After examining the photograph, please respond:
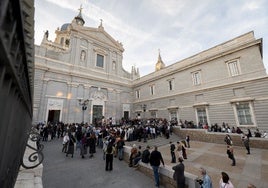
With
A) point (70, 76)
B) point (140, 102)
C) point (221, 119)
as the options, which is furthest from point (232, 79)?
point (70, 76)

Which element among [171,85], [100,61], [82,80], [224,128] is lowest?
[224,128]

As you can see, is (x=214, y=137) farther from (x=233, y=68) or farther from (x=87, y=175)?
(x=87, y=175)

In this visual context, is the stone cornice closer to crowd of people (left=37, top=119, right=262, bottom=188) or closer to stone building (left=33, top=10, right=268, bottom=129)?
stone building (left=33, top=10, right=268, bottom=129)

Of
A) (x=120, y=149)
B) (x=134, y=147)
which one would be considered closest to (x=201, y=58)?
(x=134, y=147)

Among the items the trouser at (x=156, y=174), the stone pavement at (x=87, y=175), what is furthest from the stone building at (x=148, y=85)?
the trouser at (x=156, y=174)

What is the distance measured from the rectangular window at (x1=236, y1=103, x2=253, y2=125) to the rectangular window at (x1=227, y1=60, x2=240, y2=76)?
3707 mm

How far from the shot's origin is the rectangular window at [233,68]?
15.2 meters

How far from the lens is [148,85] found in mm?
26234

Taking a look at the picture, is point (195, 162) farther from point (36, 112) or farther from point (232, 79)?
point (36, 112)

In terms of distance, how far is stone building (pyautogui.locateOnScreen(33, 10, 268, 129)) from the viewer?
558 inches

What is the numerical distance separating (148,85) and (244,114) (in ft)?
51.4

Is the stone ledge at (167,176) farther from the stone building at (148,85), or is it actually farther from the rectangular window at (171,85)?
the rectangular window at (171,85)

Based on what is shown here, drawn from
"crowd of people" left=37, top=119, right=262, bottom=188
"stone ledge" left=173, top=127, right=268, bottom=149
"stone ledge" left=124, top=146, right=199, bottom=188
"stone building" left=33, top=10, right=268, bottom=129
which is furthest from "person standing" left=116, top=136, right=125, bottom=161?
"stone building" left=33, top=10, right=268, bottom=129

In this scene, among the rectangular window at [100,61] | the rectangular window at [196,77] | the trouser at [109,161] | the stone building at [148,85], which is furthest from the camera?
the rectangular window at [100,61]
